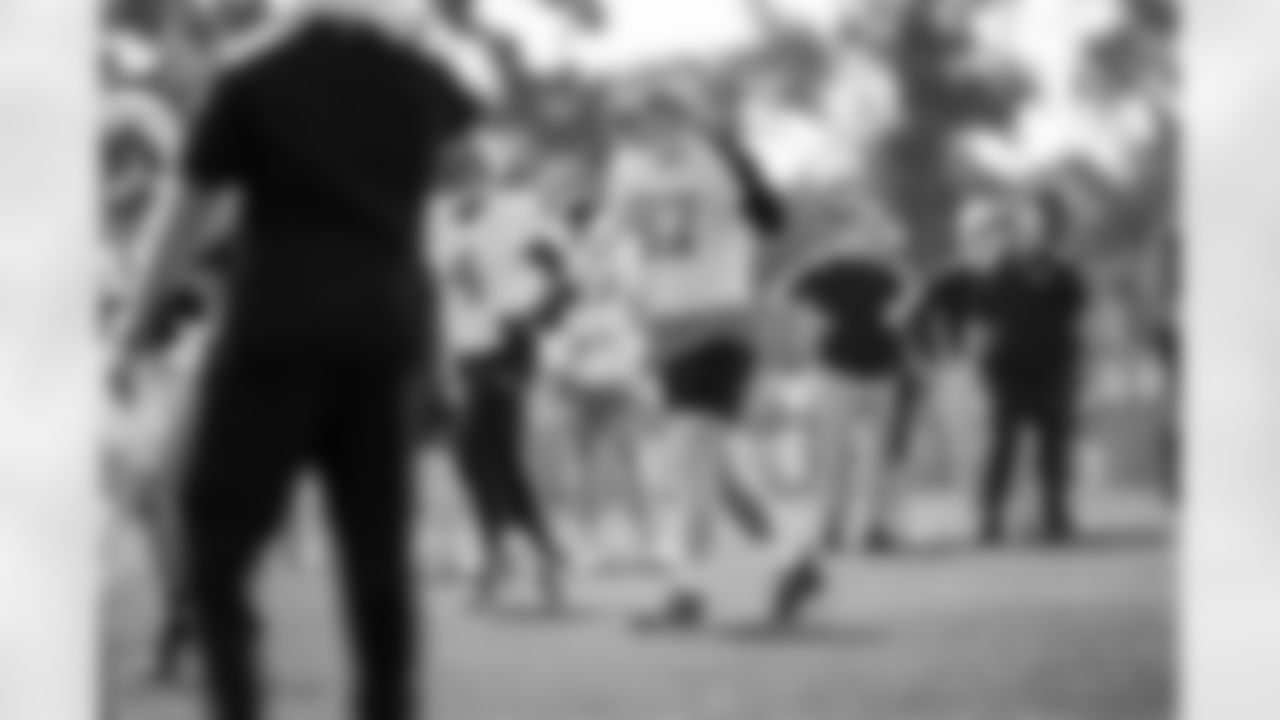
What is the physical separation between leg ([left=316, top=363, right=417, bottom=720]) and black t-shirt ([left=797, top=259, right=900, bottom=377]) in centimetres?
44

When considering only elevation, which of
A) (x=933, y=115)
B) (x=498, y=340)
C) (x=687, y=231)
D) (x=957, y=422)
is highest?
(x=933, y=115)

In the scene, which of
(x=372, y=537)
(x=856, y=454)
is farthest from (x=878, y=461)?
(x=372, y=537)

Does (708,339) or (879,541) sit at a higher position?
(708,339)

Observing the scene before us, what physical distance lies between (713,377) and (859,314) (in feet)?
0.52

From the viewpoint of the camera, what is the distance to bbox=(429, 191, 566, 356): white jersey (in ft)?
7.34

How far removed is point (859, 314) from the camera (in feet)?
7.30

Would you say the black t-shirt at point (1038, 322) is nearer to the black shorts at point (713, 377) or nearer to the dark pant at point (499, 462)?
→ the black shorts at point (713, 377)

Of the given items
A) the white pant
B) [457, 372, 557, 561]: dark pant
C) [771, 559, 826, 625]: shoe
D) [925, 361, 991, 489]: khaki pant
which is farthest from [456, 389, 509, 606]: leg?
[925, 361, 991, 489]: khaki pant

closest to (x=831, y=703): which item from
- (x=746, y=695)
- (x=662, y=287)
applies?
(x=746, y=695)

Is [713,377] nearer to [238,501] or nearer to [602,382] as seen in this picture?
[602,382]

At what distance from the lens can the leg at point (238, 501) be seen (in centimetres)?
221

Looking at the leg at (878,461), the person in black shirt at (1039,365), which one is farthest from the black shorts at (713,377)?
the person in black shirt at (1039,365)

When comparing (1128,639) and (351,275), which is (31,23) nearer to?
(351,275)

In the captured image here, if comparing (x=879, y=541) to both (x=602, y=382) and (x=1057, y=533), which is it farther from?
(x=602, y=382)
